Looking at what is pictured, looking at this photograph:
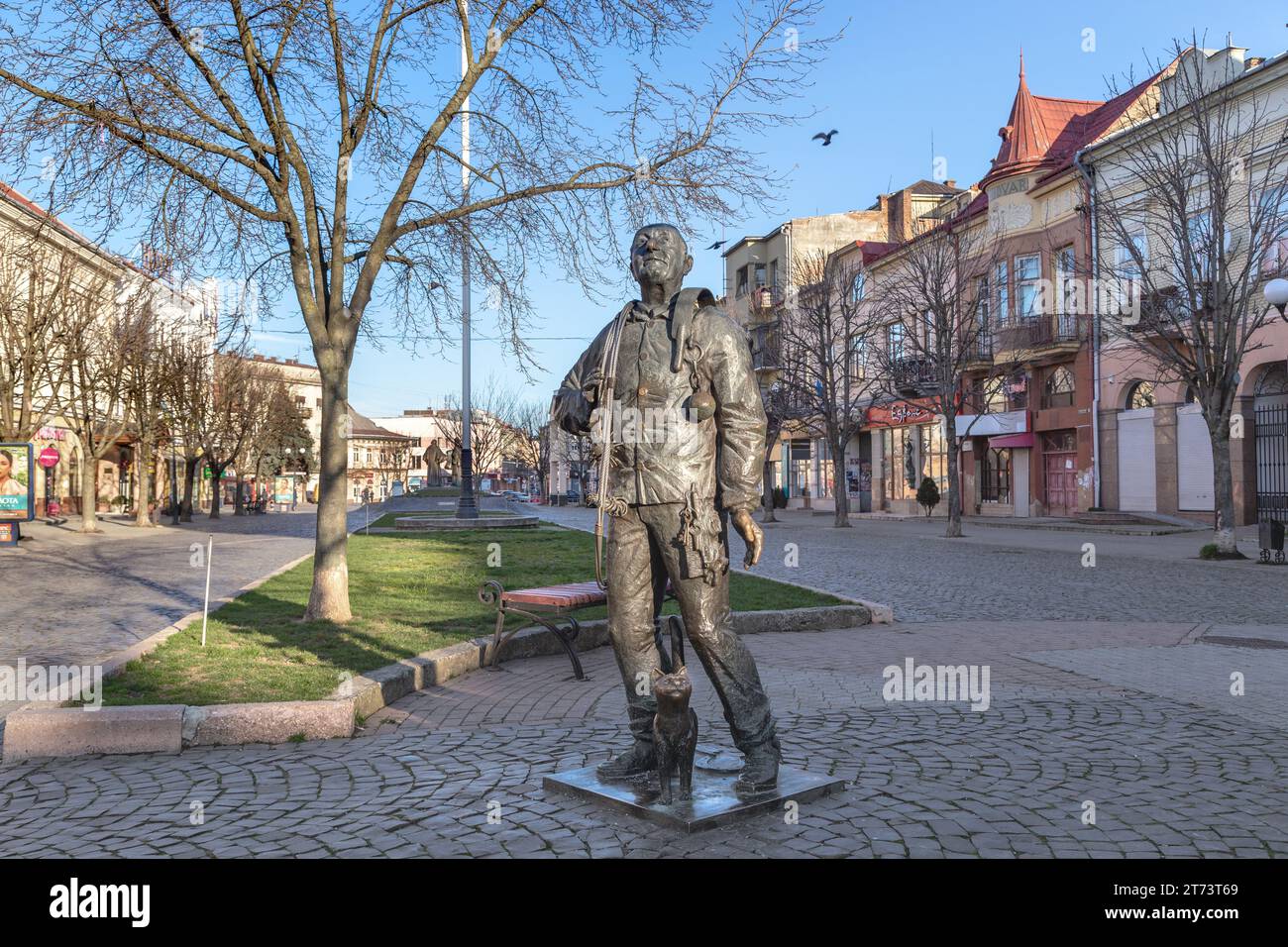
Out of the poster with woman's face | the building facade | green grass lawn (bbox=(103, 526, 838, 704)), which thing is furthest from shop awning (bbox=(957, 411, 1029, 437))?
the poster with woman's face

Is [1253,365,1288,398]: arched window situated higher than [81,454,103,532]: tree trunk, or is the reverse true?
[1253,365,1288,398]: arched window

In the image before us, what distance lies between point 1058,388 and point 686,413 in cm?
3090

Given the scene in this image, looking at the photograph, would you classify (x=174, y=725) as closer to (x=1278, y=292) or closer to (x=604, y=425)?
(x=604, y=425)

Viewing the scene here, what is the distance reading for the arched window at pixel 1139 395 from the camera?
27.7 metres

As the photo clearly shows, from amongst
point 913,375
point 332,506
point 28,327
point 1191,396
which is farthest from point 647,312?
point 913,375

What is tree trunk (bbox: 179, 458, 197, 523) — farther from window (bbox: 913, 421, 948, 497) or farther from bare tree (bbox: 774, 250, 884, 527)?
window (bbox: 913, 421, 948, 497)

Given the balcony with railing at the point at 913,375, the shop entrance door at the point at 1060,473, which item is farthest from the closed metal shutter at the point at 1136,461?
the balcony with railing at the point at 913,375

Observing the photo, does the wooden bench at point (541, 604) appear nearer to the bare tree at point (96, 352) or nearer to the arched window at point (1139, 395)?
the bare tree at point (96, 352)

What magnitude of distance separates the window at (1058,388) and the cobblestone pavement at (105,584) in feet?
77.6

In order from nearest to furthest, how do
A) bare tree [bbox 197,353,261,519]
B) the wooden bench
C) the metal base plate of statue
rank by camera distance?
the metal base plate of statue < the wooden bench < bare tree [bbox 197,353,261,519]

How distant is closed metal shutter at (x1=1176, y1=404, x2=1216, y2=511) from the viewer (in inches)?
1006

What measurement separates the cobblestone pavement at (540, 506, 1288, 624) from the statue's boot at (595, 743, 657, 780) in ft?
22.1

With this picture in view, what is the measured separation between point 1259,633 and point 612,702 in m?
6.56

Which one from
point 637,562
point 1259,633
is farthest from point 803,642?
point 637,562
